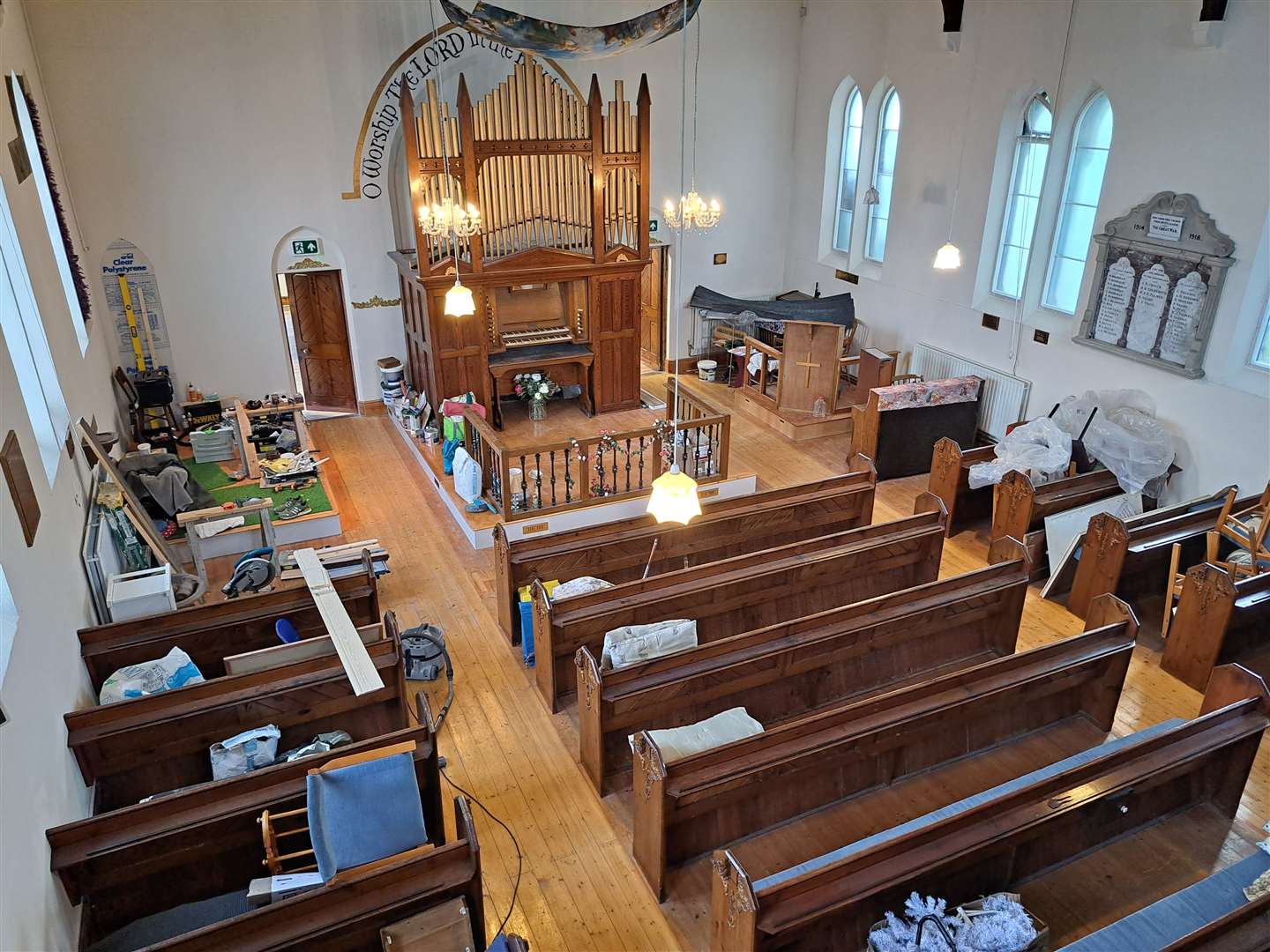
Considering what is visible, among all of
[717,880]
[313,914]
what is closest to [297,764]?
[313,914]

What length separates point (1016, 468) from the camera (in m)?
8.35

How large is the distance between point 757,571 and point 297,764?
10.9ft

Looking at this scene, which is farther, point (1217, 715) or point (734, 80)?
point (734, 80)

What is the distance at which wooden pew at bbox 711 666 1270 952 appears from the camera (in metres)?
3.81

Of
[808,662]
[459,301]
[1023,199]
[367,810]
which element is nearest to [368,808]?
[367,810]

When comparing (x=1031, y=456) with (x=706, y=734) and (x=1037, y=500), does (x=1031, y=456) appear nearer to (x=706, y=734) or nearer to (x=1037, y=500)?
(x=1037, y=500)

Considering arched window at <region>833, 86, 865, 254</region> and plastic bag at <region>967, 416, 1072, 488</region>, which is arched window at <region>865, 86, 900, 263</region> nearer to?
arched window at <region>833, 86, 865, 254</region>

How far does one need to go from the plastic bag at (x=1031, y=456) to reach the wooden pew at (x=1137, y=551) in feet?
3.78

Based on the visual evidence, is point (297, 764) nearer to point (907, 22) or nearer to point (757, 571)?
point (757, 571)

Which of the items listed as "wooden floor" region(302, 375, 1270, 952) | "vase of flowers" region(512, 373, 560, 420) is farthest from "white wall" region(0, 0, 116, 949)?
"vase of flowers" region(512, 373, 560, 420)

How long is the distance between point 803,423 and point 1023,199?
357 centimetres

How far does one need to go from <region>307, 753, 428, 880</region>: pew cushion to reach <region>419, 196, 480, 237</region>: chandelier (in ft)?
20.8

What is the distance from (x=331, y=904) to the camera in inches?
147

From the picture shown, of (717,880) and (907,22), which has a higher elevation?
(907,22)
